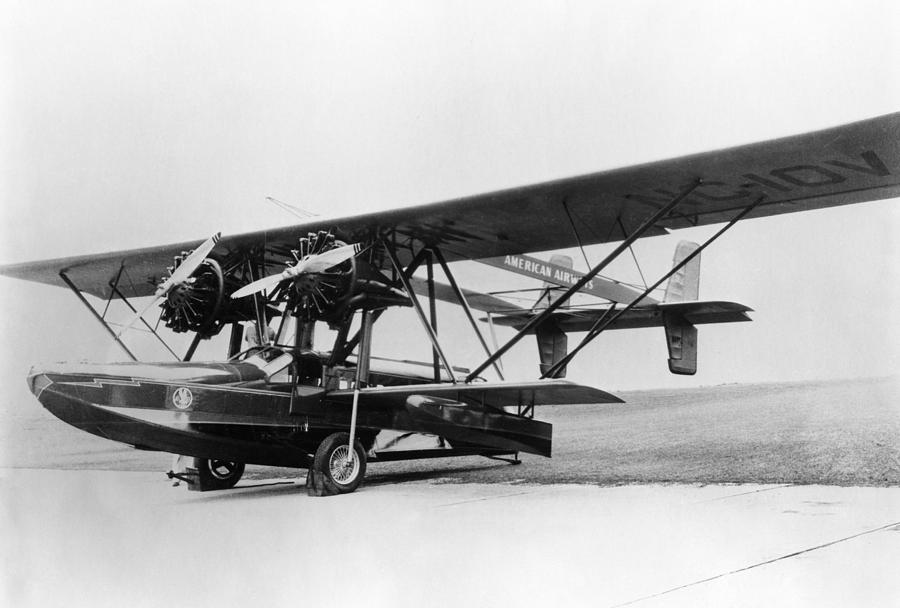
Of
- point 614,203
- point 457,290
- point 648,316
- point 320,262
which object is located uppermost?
point 614,203

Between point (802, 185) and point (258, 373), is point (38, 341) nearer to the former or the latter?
point (258, 373)

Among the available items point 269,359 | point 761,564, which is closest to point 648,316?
point 269,359

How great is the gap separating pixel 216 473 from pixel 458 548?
5407 mm

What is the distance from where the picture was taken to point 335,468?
8.93 meters

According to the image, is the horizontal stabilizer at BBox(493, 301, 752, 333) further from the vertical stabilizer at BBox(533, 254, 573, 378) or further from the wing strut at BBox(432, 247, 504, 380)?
the wing strut at BBox(432, 247, 504, 380)

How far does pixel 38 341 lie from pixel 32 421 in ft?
6.70

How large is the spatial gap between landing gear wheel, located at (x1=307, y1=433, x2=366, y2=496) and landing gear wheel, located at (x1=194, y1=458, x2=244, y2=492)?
Answer: 1.65m

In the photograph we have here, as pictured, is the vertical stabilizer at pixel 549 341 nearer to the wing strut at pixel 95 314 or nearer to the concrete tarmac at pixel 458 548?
the concrete tarmac at pixel 458 548

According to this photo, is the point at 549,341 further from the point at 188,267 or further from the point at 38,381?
the point at 38,381

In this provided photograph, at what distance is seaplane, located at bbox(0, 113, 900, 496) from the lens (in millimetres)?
7551

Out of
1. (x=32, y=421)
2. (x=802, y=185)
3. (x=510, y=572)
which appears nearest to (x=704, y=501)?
(x=510, y=572)

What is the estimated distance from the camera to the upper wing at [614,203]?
22.9ft

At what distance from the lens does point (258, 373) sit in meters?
8.95

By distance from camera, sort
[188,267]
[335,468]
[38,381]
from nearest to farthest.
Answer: [38,381] → [335,468] → [188,267]
